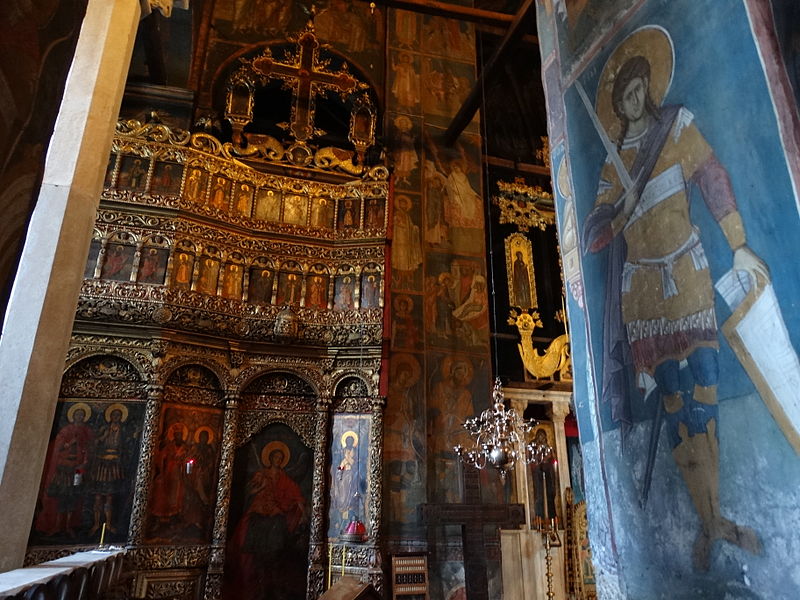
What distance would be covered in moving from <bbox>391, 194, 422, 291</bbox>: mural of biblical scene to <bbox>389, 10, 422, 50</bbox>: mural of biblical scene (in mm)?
4008

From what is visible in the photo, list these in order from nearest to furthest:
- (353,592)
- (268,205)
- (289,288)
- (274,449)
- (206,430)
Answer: (353,592), (206,430), (274,449), (289,288), (268,205)

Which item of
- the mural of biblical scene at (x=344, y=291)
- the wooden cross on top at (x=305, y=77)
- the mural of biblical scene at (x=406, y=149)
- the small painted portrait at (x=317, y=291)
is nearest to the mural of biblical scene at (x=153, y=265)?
the small painted portrait at (x=317, y=291)

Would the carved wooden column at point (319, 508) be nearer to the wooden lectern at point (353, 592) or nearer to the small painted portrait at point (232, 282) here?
the small painted portrait at point (232, 282)

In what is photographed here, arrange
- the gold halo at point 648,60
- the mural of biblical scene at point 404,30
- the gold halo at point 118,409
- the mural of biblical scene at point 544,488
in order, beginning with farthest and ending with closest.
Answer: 1. the mural of biblical scene at point 404,30
2. the mural of biblical scene at point 544,488
3. the gold halo at point 118,409
4. the gold halo at point 648,60

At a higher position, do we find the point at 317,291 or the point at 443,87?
the point at 443,87

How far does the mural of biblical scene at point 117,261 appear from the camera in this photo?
8304mm

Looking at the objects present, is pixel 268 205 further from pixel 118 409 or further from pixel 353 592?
pixel 353 592

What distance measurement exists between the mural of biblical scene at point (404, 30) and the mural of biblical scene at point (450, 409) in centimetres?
744

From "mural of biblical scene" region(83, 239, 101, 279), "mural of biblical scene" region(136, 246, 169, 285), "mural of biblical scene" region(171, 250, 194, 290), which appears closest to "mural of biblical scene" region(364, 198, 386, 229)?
"mural of biblical scene" region(171, 250, 194, 290)

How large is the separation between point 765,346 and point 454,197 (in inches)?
390

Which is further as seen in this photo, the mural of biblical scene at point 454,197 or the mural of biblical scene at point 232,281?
the mural of biblical scene at point 454,197

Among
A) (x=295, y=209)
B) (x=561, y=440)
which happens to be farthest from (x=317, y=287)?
(x=561, y=440)

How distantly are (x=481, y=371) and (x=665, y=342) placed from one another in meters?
7.93

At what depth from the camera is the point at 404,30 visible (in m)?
12.6
